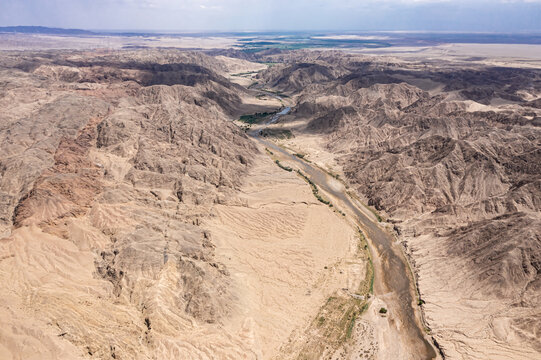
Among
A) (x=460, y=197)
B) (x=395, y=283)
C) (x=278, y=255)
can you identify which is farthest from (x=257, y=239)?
(x=460, y=197)

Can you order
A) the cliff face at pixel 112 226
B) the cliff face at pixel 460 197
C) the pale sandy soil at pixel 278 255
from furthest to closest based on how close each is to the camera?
the pale sandy soil at pixel 278 255 < the cliff face at pixel 460 197 < the cliff face at pixel 112 226

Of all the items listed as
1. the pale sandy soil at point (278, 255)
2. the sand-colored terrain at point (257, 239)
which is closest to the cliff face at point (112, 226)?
the sand-colored terrain at point (257, 239)

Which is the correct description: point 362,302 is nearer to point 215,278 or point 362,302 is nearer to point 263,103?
point 215,278

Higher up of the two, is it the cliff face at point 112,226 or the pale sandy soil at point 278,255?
the cliff face at point 112,226

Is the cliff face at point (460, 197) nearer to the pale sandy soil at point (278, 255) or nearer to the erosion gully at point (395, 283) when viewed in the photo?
the erosion gully at point (395, 283)

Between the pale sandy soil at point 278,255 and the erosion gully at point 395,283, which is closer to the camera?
the erosion gully at point 395,283

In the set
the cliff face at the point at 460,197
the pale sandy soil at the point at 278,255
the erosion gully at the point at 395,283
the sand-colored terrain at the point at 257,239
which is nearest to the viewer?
the sand-colored terrain at the point at 257,239

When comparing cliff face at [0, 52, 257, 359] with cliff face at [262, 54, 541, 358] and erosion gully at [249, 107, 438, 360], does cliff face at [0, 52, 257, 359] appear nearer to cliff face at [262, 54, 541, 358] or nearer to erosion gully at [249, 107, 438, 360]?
erosion gully at [249, 107, 438, 360]
